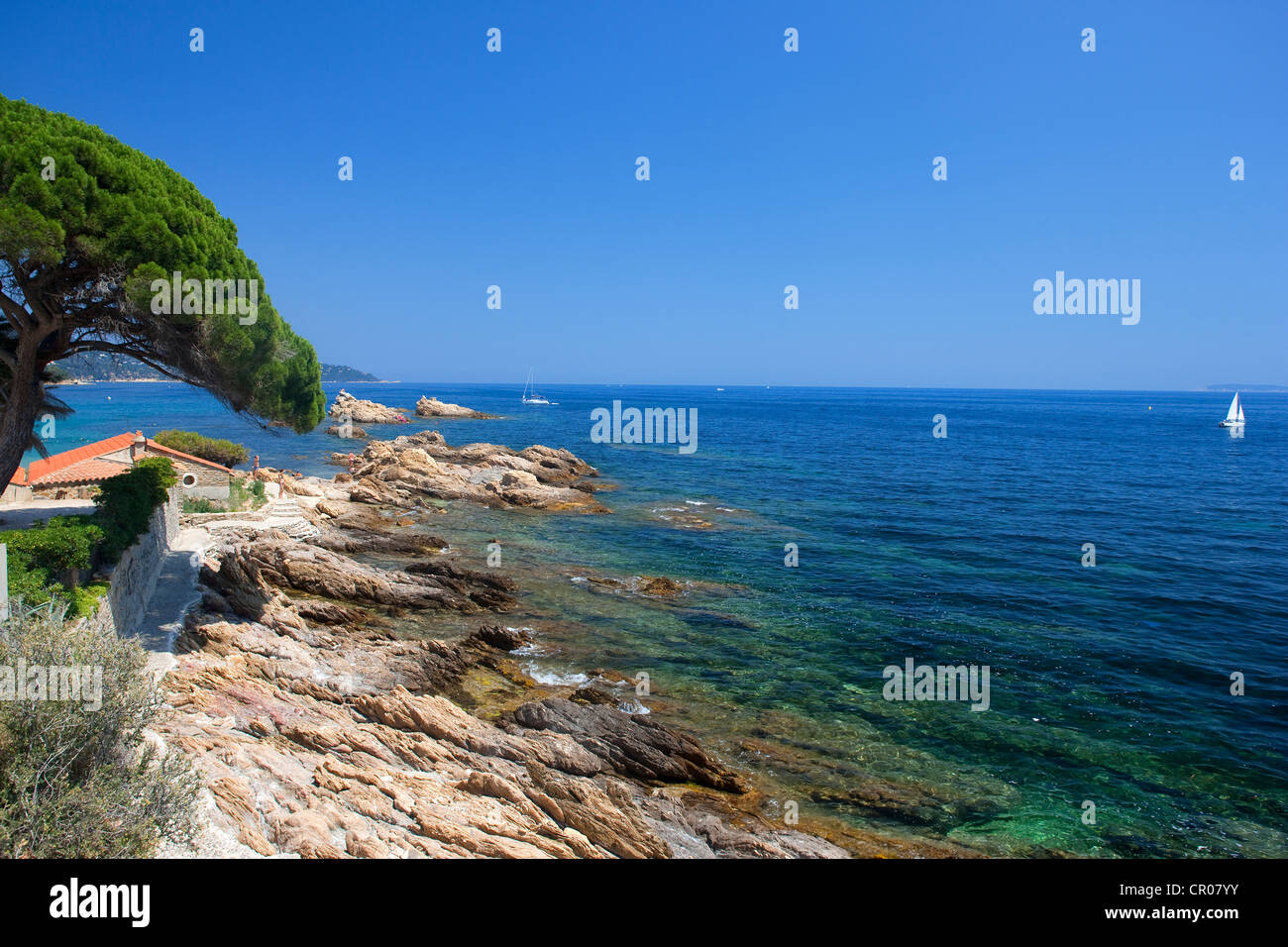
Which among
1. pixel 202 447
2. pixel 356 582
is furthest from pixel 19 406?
pixel 202 447

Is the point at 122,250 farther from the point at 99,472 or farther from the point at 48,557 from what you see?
the point at 99,472

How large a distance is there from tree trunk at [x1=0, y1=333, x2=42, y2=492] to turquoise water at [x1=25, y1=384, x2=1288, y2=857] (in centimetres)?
623

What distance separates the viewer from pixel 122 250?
1547 centimetres

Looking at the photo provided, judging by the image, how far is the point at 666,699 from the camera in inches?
682

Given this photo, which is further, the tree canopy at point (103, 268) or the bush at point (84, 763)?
the tree canopy at point (103, 268)

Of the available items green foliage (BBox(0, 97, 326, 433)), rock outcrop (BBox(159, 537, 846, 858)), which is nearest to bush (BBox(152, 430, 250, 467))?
green foliage (BBox(0, 97, 326, 433))

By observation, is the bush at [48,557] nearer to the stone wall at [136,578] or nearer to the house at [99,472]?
the stone wall at [136,578]

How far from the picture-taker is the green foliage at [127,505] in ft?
53.4

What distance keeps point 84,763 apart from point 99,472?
24.7 meters

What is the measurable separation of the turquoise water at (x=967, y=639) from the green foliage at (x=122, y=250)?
4908 mm

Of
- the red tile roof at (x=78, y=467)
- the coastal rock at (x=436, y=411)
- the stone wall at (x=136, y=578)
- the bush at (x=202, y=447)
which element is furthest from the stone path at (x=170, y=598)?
the coastal rock at (x=436, y=411)

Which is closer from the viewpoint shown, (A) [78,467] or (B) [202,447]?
(A) [78,467]
